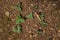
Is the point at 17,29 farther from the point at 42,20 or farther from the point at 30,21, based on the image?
the point at 42,20

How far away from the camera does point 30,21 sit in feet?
12.4


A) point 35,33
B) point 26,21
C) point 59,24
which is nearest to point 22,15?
point 26,21

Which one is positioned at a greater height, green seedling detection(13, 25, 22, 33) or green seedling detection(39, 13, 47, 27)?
green seedling detection(39, 13, 47, 27)

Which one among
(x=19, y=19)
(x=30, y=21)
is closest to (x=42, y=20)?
(x=30, y=21)

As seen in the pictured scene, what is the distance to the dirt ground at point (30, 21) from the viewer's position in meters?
3.64

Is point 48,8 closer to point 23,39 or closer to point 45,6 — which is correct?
point 45,6

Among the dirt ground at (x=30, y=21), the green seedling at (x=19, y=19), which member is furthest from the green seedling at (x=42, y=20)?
the green seedling at (x=19, y=19)

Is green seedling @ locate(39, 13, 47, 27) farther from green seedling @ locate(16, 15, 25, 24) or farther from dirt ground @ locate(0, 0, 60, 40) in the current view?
green seedling @ locate(16, 15, 25, 24)

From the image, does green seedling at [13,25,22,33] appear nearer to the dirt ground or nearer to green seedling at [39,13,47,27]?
the dirt ground

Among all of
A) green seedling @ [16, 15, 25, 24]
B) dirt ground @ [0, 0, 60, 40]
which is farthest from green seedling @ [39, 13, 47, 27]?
green seedling @ [16, 15, 25, 24]

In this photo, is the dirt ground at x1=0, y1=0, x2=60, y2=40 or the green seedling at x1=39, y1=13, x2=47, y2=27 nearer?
the dirt ground at x1=0, y1=0, x2=60, y2=40

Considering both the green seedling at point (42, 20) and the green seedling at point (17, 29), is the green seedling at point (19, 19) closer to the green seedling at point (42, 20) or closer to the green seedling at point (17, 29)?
the green seedling at point (17, 29)

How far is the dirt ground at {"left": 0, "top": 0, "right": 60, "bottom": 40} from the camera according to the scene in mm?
3643

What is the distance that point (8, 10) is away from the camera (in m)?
3.82
